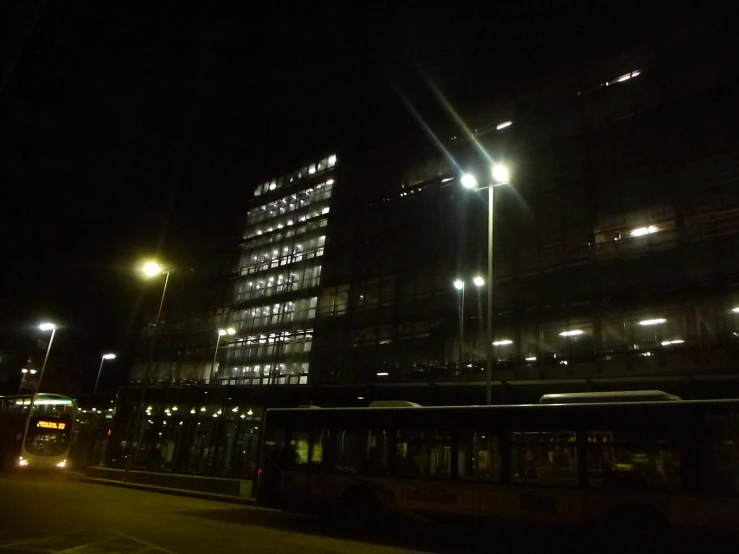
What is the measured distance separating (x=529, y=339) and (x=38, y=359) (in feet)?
203

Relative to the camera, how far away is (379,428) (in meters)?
12.7

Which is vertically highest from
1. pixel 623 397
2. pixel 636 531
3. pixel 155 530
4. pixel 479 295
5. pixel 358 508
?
pixel 479 295

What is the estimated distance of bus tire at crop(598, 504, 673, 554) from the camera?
892 centimetres

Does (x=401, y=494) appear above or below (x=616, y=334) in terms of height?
below

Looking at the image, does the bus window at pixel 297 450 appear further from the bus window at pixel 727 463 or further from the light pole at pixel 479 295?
the light pole at pixel 479 295

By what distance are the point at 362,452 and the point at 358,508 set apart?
4.24 feet

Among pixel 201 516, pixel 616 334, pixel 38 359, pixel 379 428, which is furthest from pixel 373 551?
pixel 38 359

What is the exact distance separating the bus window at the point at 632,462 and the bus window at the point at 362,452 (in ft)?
15.5

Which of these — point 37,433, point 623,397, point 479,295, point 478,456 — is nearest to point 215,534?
point 478,456

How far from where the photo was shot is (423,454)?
11.8 metres

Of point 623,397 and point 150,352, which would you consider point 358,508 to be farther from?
point 150,352

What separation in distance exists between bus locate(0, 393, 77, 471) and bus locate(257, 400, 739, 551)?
19.9 meters

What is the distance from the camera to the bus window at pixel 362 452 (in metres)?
12.4

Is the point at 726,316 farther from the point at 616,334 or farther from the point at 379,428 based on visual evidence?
the point at 379,428
